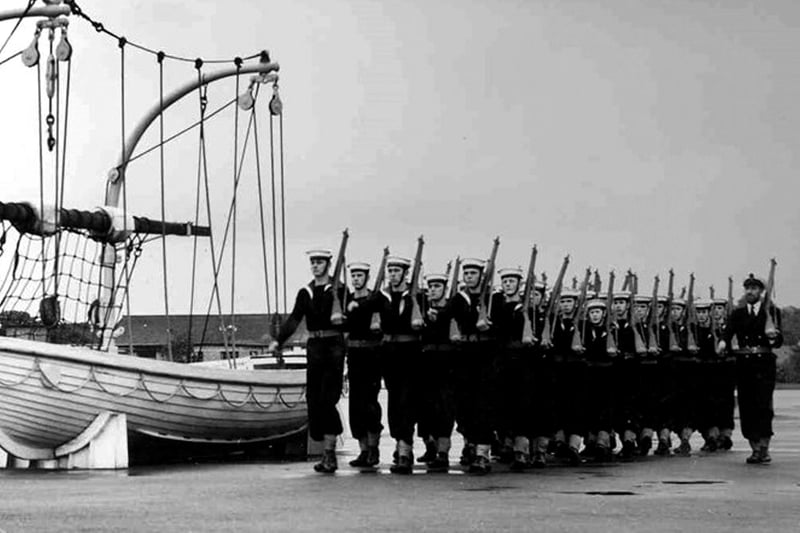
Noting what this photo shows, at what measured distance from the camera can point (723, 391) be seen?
82.3ft

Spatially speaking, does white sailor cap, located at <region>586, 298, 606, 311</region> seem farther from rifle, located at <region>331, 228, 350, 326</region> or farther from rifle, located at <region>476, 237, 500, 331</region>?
rifle, located at <region>331, 228, 350, 326</region>

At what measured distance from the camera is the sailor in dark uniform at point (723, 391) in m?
25.0

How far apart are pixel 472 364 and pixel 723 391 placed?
7.11 m

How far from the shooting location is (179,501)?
1398 centimetres

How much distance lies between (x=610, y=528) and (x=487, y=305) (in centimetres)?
780

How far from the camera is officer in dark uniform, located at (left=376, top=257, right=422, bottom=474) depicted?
63.0 ft

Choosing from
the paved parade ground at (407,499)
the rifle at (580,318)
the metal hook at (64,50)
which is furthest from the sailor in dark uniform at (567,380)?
the metal hook at (64,50)

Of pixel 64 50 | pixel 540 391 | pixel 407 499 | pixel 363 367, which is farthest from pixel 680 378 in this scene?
pixel 407 499

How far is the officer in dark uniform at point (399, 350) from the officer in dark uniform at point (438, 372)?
15 centimetres

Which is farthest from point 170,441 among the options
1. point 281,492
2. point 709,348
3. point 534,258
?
point 709,348

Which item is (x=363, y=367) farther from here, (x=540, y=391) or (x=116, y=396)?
(x=116, y=396)

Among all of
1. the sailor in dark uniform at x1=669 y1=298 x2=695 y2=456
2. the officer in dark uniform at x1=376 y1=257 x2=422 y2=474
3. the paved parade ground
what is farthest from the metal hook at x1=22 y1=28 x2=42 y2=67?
the sailor in dark uniform at x1=669 y1=298 x2=695 y2=456

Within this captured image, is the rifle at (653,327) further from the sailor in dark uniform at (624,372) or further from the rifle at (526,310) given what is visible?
the rifle at (526,310)

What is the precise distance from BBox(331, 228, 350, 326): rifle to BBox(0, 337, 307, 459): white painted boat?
2.47 m
